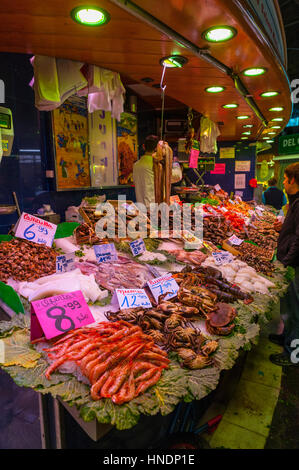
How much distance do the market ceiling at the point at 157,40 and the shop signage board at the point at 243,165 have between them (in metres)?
6.92

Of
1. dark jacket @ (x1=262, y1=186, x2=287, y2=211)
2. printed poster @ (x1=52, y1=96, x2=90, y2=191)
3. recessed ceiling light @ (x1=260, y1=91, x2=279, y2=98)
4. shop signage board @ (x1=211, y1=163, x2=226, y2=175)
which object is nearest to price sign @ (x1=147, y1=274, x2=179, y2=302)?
printed poster @ (x1=52, y1=96, x2=90, y2=191)

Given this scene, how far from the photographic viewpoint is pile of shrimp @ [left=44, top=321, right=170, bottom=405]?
5.41 feet

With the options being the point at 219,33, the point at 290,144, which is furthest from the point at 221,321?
the point at 290,144

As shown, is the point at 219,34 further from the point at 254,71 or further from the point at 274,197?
the point at 274,197

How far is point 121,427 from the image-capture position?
144 centimetres

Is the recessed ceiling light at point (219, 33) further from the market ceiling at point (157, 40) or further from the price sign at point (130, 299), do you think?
the price sign at point (130, 299)

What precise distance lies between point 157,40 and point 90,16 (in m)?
0.69

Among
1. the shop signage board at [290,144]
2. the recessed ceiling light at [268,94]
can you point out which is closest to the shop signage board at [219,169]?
the shop signage board at [290,144]

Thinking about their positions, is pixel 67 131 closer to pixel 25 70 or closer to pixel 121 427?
pixel 25 70

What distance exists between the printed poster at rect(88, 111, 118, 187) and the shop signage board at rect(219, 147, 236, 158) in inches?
233

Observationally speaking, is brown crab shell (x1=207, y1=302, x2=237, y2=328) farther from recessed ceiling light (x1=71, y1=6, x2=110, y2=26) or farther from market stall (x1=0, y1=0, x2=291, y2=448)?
recessed ceiling light (x1=71, y1=6, x2=110, y2=26)

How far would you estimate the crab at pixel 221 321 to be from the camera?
2338 millimetres

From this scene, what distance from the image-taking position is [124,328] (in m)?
2.14
